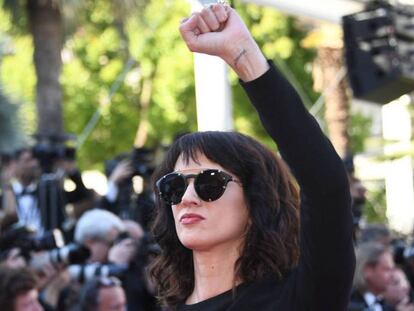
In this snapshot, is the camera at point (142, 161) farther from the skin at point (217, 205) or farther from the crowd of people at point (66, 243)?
the skin at point (217, 205)

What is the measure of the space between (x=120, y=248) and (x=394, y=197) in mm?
22620

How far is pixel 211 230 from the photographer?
2.46 m

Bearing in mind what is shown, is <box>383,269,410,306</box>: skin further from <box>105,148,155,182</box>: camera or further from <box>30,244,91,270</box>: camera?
<box>105,148,155,182</box>: camera

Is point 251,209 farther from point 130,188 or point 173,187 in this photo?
point 130,188

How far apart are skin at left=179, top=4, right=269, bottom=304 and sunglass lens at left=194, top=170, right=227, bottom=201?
0.6 inches

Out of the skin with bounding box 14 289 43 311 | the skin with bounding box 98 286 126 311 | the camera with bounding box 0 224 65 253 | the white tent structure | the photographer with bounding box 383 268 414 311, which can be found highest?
the white tent structure

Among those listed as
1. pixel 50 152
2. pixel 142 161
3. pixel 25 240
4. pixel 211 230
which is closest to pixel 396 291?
pixel 142 161

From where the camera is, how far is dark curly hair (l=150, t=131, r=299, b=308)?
8.23ft

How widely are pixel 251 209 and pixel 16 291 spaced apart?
2.41 meters

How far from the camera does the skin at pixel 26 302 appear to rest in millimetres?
4727

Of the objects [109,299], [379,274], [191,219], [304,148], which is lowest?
[379,274]

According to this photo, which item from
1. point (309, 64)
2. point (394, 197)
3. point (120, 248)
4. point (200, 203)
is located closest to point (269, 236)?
point (200, 203)

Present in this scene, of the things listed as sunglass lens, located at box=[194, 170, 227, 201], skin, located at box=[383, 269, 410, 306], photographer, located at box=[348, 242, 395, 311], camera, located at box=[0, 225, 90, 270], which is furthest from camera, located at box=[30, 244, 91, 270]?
sunglass lens, located at box=[194, 170, 227, 201]

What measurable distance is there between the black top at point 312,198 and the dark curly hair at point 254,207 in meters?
0.17
